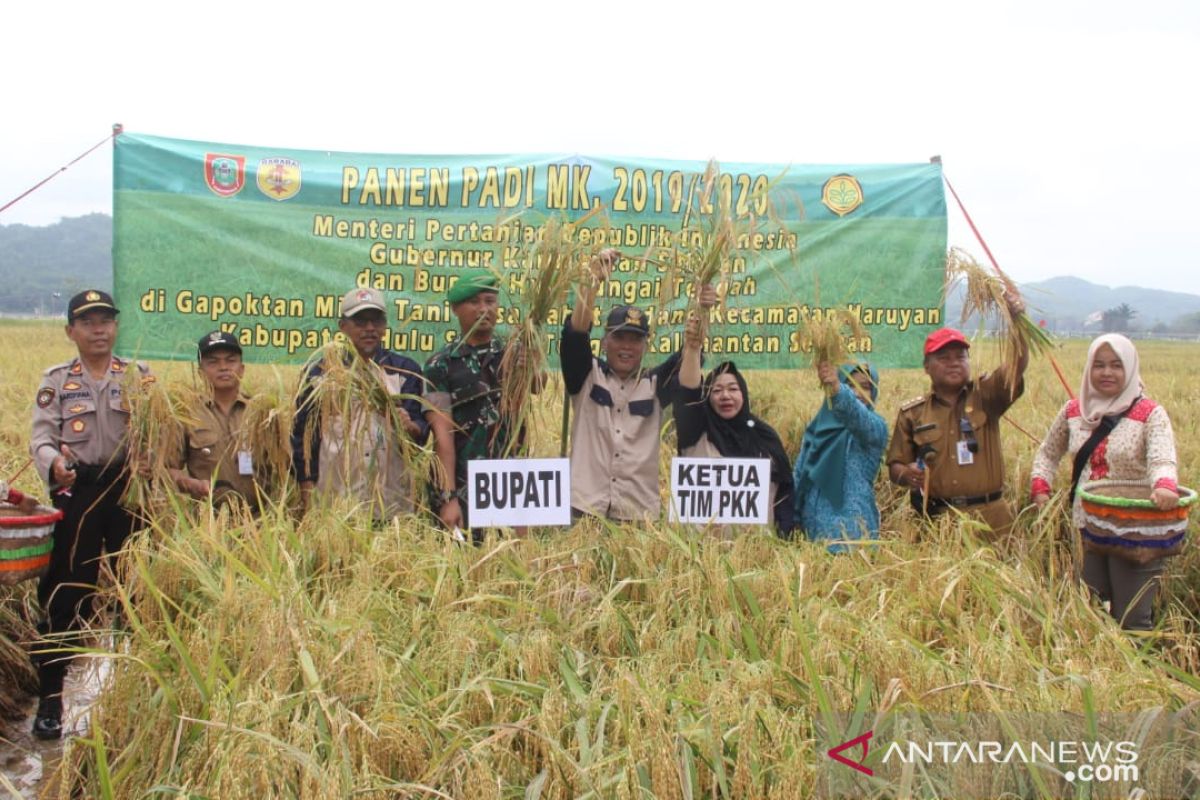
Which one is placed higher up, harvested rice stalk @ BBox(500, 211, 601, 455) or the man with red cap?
harvested rice stalk @ BBox(500, 211, 601, 455)

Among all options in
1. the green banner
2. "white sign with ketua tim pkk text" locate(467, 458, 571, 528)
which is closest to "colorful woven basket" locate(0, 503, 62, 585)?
"white sign with ketua tim pkk text" locate(467, 458, 571, 528)

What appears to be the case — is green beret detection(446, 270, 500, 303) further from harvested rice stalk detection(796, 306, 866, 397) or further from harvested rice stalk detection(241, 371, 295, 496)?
harvested rice stalk detection(796, 306, 866, 397)

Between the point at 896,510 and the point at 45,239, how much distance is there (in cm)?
16781

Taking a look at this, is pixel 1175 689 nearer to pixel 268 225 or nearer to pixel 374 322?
pixel 374 322

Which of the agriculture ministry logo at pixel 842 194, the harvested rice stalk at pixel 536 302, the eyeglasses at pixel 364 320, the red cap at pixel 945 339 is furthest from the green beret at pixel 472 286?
the agriculture ministry logo at pixel 842 194

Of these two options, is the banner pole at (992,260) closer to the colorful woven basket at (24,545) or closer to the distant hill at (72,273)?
the distant hill at (72,273)

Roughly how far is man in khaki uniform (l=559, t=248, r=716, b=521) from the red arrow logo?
1.86 m

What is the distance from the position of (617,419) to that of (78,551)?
2.25 m

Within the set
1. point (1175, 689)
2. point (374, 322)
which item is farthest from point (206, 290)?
point (1175, 689)

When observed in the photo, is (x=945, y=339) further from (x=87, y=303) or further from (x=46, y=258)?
(x=46, y=258)

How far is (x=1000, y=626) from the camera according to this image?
3061mm

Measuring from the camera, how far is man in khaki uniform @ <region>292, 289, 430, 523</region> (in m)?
3.76

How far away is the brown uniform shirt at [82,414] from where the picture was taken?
12.3 feet

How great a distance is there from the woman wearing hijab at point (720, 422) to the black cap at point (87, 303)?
2.36m
